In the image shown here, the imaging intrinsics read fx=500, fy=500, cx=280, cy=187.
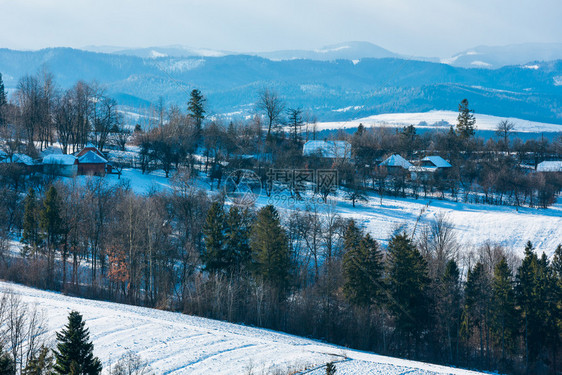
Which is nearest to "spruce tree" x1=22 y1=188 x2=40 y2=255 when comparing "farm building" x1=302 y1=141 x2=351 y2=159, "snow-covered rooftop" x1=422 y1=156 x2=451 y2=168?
"farm building" x1=302 y1=141 x2=351 y2=159

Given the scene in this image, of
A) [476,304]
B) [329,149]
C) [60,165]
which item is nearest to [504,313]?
[476,304]

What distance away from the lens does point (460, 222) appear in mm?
50500

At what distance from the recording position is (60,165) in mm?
49719

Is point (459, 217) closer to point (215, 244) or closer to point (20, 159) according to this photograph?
point (215, 244)

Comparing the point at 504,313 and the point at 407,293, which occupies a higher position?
the point at 407,293

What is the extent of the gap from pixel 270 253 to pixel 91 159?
1058 inches

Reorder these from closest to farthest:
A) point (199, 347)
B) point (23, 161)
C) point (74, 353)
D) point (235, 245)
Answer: point (74, 353), point (199, 347), point (235, 245), point (23, 161)

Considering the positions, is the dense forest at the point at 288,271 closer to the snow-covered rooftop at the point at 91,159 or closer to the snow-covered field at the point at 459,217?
the snow-covered field at the point at 459,217

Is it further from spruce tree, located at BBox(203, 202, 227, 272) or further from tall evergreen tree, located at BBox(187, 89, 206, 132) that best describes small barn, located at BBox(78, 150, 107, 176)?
spruce tree, located at BBox(203, 202, 227, 272)

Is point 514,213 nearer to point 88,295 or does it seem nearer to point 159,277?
point 159,277

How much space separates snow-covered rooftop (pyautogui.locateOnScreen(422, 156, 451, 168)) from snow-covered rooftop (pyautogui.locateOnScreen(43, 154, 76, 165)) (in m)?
45.1

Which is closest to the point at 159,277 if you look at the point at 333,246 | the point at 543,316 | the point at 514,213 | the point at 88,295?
the point at 88,295

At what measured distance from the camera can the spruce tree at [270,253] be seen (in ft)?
109

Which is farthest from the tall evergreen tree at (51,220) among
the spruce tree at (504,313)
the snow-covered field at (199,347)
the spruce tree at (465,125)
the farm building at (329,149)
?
the spruce tree at (465,125)
